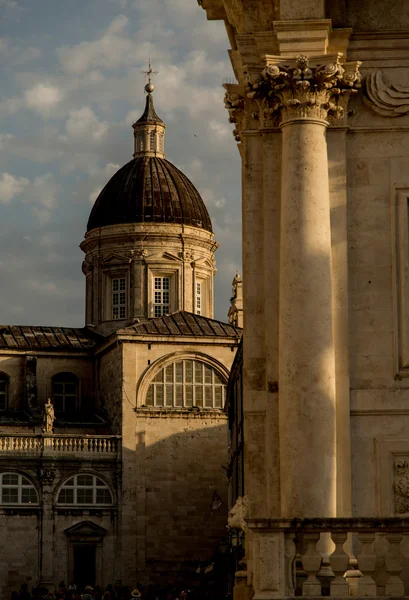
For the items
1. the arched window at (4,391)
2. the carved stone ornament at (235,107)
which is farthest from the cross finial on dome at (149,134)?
the carved stone ornament at (235,107)

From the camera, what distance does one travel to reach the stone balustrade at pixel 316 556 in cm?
2062

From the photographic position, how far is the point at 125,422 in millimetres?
89688

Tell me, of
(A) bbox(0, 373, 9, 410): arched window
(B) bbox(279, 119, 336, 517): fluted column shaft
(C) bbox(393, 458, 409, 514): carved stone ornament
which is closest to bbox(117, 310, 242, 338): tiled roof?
(A) bbox(0, 373, 9, 410): arched window

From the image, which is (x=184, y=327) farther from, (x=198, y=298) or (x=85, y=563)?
(x=85, y=563)

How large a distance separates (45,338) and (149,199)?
1021 cm

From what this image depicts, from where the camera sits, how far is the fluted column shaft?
2347 centimetres

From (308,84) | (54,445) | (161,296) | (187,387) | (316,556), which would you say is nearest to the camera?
(316,556)

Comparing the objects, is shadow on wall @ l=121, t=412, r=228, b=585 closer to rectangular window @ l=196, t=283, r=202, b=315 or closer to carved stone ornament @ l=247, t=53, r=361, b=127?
rectangular window @ l=196, t=283, r=202, b=315

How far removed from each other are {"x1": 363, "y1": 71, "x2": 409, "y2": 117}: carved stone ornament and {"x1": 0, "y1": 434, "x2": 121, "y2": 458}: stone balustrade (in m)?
64.1

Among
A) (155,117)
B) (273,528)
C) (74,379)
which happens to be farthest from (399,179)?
(155,117)

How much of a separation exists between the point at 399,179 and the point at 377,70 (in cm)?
166

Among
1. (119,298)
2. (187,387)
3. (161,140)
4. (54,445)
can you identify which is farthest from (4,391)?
(161,140)

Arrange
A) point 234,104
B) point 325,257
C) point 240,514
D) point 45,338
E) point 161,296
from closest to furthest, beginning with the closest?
point 325,257 → point 240,514 → point 234,104 → point 45,338 → point 161,296

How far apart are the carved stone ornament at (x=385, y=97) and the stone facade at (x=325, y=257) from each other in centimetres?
2
